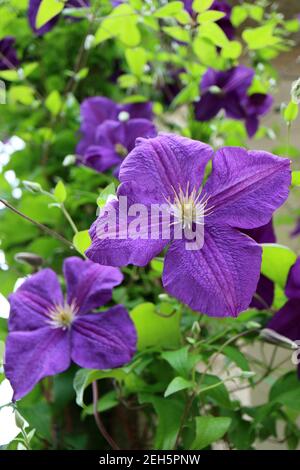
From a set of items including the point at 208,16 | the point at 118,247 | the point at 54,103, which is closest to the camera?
the point at 118,247

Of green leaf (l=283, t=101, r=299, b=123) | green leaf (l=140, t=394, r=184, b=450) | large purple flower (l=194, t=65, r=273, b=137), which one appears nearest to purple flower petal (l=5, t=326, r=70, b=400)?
green leaf (l=140, t=394, r=184, b=450)

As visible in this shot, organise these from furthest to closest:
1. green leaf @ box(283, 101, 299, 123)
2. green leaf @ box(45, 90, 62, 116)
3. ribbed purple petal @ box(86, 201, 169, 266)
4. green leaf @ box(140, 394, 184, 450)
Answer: green leaf @ box(45, 90, 62, 116) < green leaf @ box(140, 394, 184, 450) < green leaf @ box(283, 101, 299, 123) < ribbed purple petal @ box(86, 201, 169, 266)

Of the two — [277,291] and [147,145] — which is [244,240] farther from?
[277,291]

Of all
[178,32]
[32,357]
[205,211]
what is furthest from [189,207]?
[178,32]

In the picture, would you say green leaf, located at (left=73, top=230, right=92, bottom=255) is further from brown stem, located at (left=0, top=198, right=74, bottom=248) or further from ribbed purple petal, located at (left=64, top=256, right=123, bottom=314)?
ribbed purple petal, located at (left=64, top=256, right=123, bottom=314)

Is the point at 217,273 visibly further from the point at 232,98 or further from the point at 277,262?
the point at 232,98

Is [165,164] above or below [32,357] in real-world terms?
above
